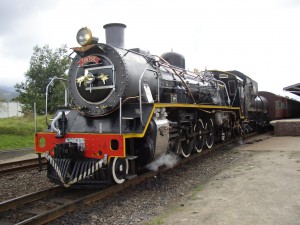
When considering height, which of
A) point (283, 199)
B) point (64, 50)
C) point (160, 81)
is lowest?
point (283, 199)

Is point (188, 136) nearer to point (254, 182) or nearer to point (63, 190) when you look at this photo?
point (254, 182)

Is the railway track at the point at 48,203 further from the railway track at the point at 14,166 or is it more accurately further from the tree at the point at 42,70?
the tree at the point at 42,70

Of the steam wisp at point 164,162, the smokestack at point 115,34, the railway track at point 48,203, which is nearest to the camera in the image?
the railway track at point 48,203

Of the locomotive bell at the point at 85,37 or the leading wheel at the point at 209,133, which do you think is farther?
the leading wheel at the point at 209,133

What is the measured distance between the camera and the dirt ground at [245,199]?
4.43 m

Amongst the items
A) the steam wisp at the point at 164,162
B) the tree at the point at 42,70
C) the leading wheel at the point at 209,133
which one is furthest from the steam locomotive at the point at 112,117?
the tree at the point at 42,70

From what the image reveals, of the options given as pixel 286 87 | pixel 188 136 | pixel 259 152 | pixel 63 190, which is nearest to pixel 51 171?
pixel 63 190

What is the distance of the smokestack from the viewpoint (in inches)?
284

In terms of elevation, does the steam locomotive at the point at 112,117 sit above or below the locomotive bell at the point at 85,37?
below

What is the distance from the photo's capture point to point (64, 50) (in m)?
33.5

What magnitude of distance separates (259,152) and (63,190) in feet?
22.8

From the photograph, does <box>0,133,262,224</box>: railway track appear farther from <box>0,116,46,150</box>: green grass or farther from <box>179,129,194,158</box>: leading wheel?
<box>0,116,46,150</box>: green grass

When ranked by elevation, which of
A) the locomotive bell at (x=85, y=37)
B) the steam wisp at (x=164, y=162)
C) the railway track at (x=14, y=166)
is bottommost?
the railway track at (x=14, y=166)

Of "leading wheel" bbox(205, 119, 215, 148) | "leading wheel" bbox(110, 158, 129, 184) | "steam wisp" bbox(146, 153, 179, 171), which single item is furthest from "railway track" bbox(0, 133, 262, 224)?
"leading wheel" bbox(205, 119, 215, 148)
